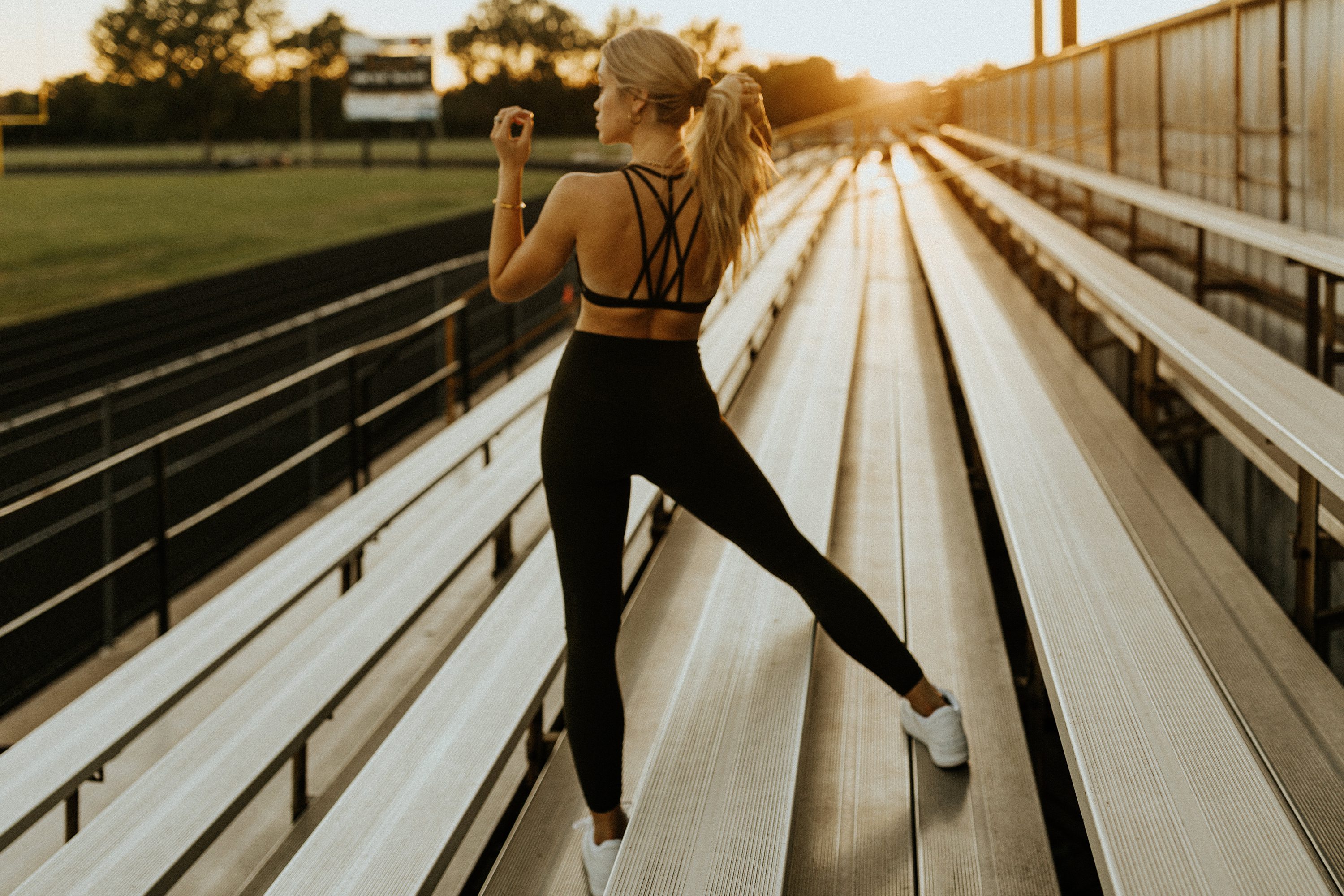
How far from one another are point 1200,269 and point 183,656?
3839mm

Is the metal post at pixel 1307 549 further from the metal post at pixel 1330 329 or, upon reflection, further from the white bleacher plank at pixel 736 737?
the white bleacher plank at pixel 736 737

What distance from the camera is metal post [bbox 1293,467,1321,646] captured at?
8.07ft

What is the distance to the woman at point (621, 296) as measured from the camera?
1.72m

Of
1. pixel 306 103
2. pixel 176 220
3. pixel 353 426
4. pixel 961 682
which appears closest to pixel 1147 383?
pixel 961 682

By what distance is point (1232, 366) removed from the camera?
2742 millimetres

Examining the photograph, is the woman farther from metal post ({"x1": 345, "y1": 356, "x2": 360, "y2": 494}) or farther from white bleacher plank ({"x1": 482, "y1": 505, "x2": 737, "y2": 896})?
metal post ({"x1": 345, "y1": 356, "x2": 360, "y2": 494})

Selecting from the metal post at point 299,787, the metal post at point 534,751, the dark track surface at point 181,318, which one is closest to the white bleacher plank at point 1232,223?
the metal post at point 534,751

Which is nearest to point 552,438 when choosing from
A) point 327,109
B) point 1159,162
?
point 1159,162

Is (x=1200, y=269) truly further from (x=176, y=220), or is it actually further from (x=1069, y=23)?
(x=176, y=220)

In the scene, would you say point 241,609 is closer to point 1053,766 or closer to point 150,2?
point 1053,766

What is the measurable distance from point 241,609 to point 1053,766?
8.80ft

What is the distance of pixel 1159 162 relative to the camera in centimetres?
571

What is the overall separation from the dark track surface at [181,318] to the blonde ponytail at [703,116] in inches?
397

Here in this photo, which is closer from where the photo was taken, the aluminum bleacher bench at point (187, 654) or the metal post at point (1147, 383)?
the aluminum bleacher bench at point (187, 654)
